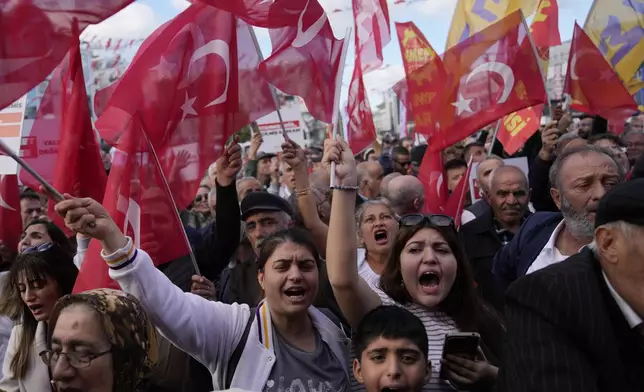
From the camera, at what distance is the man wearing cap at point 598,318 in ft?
6.47

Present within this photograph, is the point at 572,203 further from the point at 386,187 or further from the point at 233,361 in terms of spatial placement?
the point at 386,187

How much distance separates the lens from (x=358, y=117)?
789 cm

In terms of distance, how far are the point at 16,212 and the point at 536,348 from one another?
15.5 feet

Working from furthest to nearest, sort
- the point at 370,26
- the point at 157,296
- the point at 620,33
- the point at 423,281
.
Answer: the point at 620,33, the point at 370,26, the point at 423,281, the point at 157,296

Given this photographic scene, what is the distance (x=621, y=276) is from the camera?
2004 mm

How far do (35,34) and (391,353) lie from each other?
86.3 inches

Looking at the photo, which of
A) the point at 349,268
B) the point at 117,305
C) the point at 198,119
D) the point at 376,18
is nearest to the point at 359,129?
the point at 376,18

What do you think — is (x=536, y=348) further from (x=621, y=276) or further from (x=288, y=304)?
(x=288, y=304)

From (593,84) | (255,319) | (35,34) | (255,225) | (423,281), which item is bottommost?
(255,319)

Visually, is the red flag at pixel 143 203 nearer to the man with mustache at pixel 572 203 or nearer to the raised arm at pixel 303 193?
the raised arm at pixel 303 193

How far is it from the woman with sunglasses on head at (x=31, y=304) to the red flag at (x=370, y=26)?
490 centimetres

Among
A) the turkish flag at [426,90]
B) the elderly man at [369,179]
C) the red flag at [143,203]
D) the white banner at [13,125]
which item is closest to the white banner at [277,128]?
the elderly man at [369,179]

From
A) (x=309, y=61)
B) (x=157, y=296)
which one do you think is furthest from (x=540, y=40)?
(x=157, y=296)

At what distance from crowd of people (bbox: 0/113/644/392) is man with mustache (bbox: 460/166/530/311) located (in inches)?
0.9
